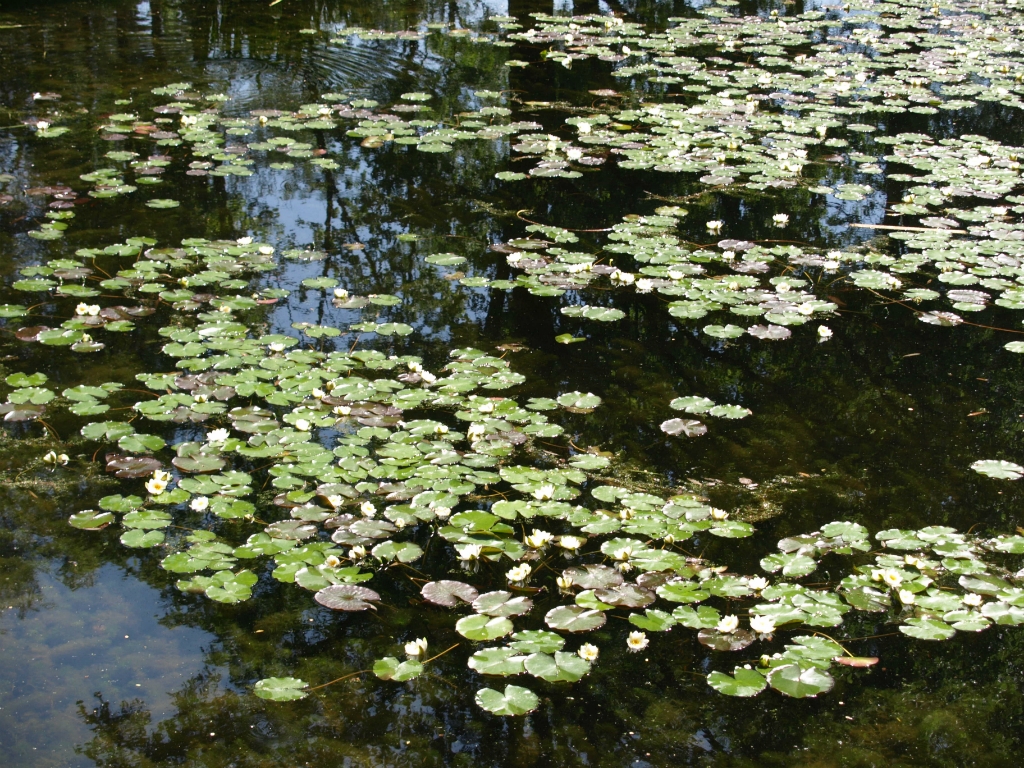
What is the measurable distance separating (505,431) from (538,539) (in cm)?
57

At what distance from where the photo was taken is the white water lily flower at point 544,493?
2.65 metres

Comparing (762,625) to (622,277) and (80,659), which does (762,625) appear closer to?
(80,659)

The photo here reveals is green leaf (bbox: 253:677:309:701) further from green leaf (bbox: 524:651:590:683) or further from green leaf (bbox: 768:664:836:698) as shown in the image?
green leaf (bbox: 768:664:836:698)

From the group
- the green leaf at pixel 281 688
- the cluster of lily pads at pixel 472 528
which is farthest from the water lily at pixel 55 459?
the green leaf at pixel 281 688

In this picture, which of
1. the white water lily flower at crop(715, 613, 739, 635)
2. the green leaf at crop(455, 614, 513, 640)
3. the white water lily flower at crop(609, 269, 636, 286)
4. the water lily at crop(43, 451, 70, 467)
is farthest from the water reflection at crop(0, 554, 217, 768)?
the white water lily flower at crop(609, 269, 636, 286)

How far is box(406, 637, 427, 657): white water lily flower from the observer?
2143mm

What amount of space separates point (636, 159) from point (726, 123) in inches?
40.1

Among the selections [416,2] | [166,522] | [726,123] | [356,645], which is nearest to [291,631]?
[356,645]

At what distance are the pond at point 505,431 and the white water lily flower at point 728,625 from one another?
0.09 ft

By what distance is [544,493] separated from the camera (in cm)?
265

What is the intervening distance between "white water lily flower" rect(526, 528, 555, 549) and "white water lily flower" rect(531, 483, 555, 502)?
145 mm

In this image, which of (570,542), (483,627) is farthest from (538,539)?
(483,627)

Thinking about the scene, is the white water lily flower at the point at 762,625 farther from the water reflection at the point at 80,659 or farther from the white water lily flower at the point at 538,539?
the water reflection at the point at 80,659

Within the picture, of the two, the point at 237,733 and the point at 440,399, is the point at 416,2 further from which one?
the point at 237,733
